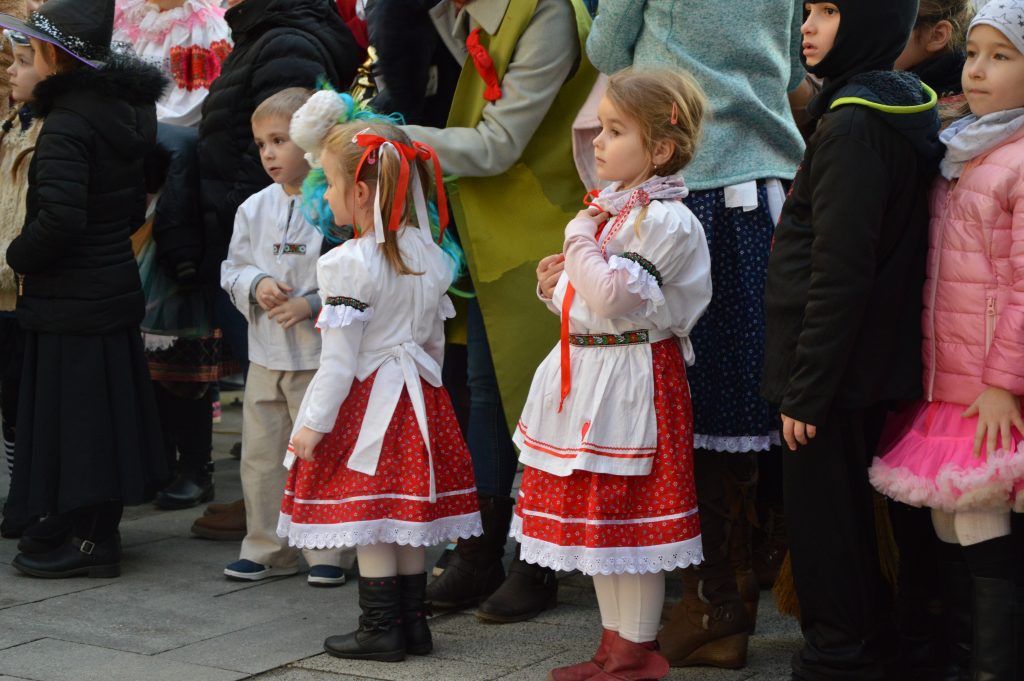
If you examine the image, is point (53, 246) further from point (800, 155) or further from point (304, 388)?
point (800, 155)

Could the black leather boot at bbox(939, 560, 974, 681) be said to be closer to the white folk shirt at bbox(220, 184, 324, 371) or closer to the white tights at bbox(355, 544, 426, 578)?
the white tights at bbox(355, 544, 426, 578)

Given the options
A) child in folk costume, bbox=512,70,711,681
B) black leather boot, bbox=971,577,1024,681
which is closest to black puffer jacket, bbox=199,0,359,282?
child in folk costume, bbox=512,70,711,681

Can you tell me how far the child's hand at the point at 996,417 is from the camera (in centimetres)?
297

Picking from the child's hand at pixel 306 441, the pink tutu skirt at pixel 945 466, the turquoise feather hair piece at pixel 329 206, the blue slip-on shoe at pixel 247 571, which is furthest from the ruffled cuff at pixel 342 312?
the pink tutu skirt at pixel 945 466

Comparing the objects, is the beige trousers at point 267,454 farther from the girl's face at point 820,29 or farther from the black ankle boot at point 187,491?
the girl's face at point 820,29

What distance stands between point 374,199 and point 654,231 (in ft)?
2.97

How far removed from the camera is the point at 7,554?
4980 millimetres

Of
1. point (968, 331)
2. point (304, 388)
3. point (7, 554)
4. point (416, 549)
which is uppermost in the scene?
point (968, 331)

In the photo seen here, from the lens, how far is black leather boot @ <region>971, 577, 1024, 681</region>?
3037 mm

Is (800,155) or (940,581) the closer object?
(940,581)

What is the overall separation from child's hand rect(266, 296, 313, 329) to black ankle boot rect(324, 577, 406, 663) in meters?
1.11

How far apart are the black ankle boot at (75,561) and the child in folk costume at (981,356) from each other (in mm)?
2761

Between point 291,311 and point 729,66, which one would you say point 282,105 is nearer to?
point 291,311

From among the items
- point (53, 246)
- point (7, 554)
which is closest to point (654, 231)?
point (53, 246)
